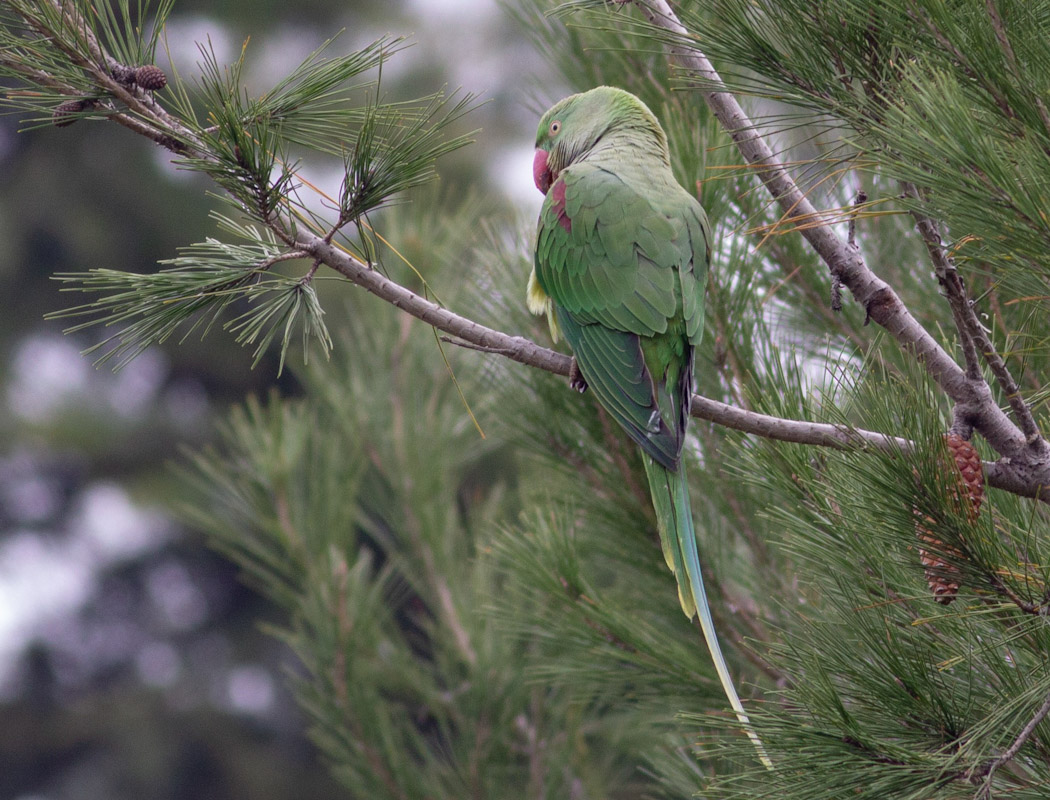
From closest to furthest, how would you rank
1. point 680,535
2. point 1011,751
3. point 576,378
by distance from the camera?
point 1011,751
point 680,535
point 576,378

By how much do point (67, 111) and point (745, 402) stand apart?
119cm

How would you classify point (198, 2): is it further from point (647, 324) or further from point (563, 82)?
point (647, 324)

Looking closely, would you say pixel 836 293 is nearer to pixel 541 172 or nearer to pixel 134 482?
pixel 541 172

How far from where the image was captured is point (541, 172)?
2229 millimetres

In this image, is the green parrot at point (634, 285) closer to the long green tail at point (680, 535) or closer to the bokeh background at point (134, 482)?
the long green tail at point (680, 535)

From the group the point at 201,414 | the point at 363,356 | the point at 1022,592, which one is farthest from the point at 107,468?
the point at 1022,592

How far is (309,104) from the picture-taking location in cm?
122

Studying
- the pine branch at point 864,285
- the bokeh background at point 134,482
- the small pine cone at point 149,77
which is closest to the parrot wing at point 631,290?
the pine branch at point 864,285

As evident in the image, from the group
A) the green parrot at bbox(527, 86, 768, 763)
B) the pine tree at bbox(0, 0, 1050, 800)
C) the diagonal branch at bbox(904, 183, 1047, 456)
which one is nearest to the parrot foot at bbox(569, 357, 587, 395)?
the green parrot at bbox(527, 86, 768, 763)

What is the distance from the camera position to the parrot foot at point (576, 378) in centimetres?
156

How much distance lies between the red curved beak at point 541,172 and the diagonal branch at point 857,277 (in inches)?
29.4

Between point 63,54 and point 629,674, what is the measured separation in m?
1.36

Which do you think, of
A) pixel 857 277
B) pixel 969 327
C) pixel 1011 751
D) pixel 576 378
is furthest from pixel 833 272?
pixel 1011 751

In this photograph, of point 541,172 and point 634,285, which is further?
point 541,172
